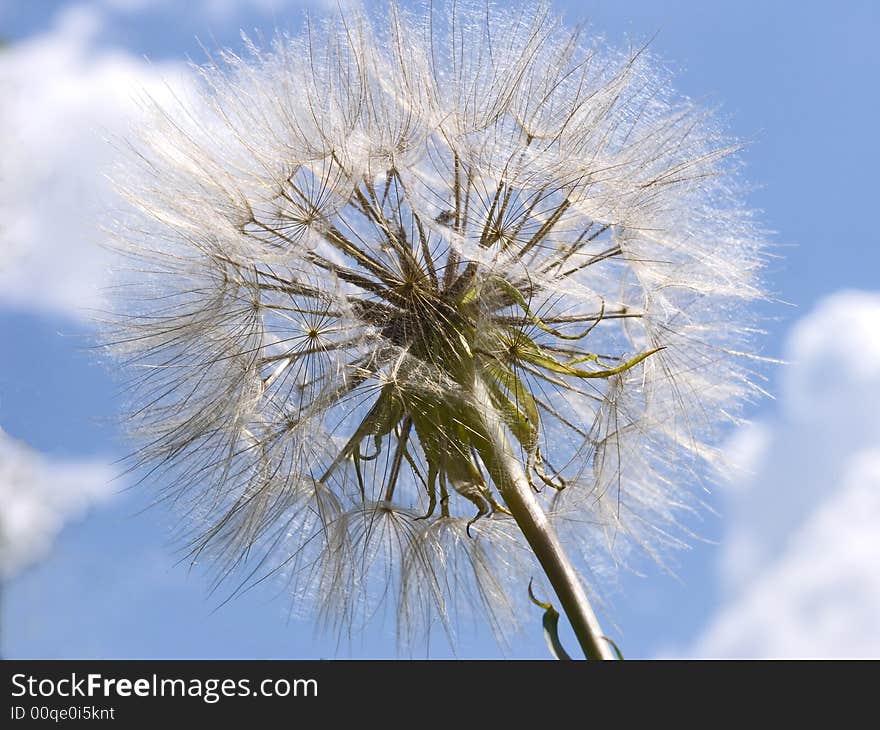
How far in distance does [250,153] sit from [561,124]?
1.67 metres

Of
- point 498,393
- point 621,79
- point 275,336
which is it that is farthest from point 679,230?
point 275,336

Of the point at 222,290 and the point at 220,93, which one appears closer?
the point at 222,290

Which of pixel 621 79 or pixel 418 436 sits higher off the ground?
pixel 621 79

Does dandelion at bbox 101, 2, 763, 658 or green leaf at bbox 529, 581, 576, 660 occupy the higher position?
dandelion at bbox 101, 2, 763, 658

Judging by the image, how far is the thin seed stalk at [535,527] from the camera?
197 inches

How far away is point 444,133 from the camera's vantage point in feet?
18.7

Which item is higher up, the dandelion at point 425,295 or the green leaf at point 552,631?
the dandelion at point 425,295

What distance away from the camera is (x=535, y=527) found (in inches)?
209

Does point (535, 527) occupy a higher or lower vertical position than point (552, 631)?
higher

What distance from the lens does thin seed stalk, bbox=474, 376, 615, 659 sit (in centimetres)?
499

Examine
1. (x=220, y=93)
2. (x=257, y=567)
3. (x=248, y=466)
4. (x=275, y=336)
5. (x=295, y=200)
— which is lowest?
(x=257, y=567)

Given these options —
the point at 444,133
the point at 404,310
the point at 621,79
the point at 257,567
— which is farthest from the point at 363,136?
the point at 257,567

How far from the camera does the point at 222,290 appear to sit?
5.61 meters

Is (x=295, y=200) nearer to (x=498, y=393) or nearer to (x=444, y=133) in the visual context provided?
(x=444, y=133)
